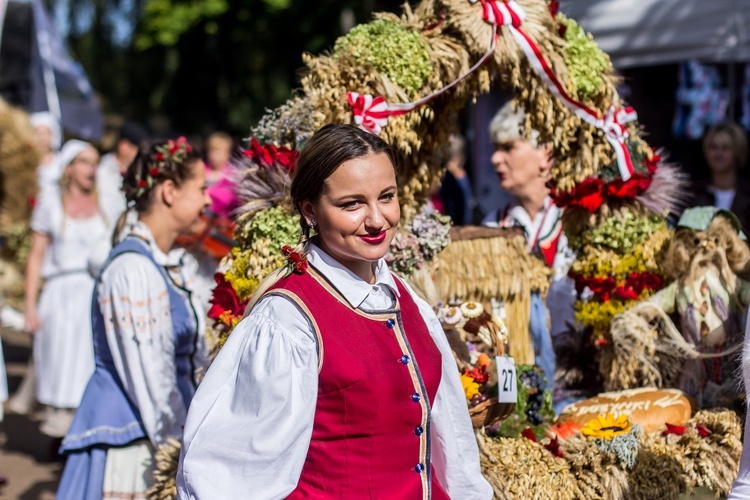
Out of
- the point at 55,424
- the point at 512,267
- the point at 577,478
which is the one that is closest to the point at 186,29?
the point at 55,424

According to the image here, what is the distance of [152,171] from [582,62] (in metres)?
A: 1.81

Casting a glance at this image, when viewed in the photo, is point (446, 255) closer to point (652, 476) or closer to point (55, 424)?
point (652, 476)

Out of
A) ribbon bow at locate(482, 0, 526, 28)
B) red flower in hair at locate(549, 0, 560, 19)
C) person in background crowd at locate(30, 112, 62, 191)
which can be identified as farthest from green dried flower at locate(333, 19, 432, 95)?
person in background crowd at locate(30, 112, 62, 191)

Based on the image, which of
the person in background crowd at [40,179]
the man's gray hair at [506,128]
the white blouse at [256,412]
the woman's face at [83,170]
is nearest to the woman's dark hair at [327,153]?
the white blouse at [256,412]

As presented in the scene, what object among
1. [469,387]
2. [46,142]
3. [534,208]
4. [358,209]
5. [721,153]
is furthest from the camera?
[46,142]

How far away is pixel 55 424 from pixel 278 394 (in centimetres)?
451

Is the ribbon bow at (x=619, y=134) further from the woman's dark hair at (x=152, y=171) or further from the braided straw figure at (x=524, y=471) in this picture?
the woman's dark hair at (x=152, y=171)

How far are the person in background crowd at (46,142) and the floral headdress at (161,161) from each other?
3.76m

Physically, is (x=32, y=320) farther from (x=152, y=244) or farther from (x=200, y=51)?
(x=200, y=51)

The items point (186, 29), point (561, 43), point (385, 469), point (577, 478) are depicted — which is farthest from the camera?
point (186, 29)

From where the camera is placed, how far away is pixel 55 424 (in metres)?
6.25

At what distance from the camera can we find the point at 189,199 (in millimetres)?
3922

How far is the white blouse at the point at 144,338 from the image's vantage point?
3.54 metres

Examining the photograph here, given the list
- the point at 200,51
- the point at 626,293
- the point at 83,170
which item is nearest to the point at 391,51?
the point at 626,293
